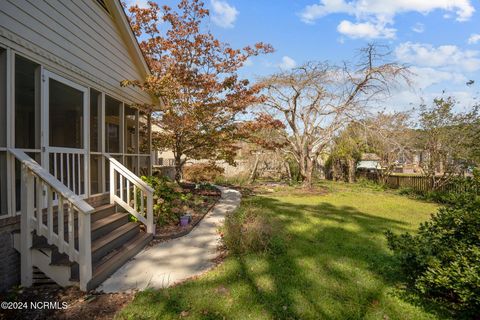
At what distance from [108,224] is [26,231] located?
137 cm

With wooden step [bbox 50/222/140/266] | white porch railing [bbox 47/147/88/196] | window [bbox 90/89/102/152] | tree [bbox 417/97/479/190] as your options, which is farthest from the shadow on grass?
tree [bbox 417/97/479/190]

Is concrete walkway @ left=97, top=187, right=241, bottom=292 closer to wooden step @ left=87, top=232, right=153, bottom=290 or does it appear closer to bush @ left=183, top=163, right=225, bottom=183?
wooden step @ left=87, top=232, right=153, bottom=290

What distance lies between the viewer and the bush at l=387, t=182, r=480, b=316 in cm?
235

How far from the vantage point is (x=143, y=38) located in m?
10.0

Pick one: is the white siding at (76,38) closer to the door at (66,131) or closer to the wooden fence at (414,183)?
the door at (66,131)

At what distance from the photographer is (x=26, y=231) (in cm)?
324

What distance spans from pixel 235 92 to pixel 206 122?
1.38 m

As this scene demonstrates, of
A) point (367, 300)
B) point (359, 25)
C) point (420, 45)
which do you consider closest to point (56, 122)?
point (367, 300)

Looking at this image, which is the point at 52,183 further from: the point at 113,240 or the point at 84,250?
the point at 113,240

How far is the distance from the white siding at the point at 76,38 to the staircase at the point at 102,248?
2385mm

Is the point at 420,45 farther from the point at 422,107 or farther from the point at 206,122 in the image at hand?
the point at 206,122

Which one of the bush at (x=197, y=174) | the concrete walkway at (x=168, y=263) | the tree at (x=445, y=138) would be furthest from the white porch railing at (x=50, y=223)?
the tree at (x=445, y=138)

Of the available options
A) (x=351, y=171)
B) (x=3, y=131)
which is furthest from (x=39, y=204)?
(x=351, y=171)

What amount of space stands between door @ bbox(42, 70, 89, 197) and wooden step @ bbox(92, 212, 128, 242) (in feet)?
2.11
